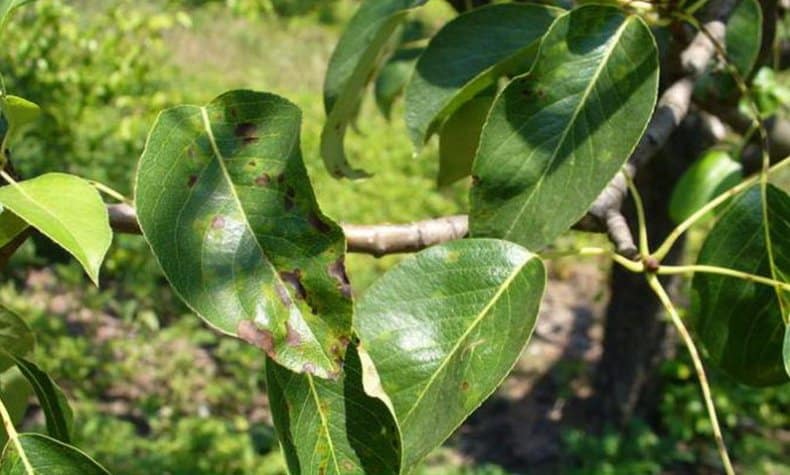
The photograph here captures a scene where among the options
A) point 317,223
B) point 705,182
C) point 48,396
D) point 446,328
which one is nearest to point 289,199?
point 317,223

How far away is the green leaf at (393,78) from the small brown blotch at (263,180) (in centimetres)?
91

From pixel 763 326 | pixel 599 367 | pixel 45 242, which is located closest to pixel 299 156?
pixel 763 326

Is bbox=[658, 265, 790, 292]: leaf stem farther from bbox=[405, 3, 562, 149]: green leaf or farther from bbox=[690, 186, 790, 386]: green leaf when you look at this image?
bbox=[405, 3, 562, 149]: green leaf

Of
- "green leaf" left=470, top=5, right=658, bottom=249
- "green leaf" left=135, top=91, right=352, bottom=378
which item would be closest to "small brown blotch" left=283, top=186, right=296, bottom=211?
"green leaf" left=135, top=91, right=352, bottom=378

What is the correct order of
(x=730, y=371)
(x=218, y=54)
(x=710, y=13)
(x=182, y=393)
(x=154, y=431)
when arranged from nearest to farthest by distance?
(x=730, y=371)
(x=710, y=13)
(x=154, y=431)
(x=182, y=393)
(x=218, y=54)

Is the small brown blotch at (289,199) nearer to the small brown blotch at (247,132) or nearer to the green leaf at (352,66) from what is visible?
the small brown blotch at (247,132)

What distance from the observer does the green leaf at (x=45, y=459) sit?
2.08 feet

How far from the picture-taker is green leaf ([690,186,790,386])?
0.78 meters

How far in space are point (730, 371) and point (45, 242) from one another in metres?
0.61

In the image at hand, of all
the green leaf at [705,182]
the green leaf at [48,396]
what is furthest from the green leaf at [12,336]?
the green leaf at [705,182]

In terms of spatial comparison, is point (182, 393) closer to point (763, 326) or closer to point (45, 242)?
point (45, 242)

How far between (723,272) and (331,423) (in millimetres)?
290

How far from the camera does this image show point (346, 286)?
23.3 inches

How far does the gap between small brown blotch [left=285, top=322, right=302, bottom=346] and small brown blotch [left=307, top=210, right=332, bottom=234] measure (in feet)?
0.17
